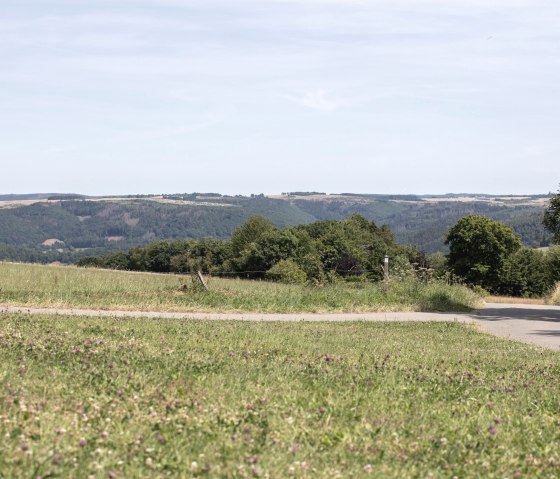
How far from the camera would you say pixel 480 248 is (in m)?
88.4

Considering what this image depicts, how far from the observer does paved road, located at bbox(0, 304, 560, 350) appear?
18297 mm

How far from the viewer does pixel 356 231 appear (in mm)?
99875

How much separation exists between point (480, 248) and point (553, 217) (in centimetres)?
6366

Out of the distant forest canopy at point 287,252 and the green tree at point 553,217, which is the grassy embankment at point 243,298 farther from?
the distant forest canopy at point 287,252

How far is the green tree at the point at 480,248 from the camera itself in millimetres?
87938

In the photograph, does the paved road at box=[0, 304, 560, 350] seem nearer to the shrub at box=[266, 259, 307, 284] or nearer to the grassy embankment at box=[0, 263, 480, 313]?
the grassy embankment at box=[0, 263, 480, 313]

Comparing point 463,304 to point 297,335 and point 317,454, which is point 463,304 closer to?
point 297,335

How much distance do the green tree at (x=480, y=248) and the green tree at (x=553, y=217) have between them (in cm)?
6198

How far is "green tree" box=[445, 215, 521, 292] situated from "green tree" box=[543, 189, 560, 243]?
61983 mm

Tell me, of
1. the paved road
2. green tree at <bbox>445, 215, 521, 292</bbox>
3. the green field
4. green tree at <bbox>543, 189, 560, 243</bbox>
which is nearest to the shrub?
green tree at <bbox>543, 189, 560, 243</bbox>

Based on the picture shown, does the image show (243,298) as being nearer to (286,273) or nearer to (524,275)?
(286,273)

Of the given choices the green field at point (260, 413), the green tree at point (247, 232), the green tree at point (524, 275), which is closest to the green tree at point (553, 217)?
the green field at point (260, 413)

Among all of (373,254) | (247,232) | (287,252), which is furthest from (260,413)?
(247,232)

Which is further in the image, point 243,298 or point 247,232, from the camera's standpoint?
point 247,232
